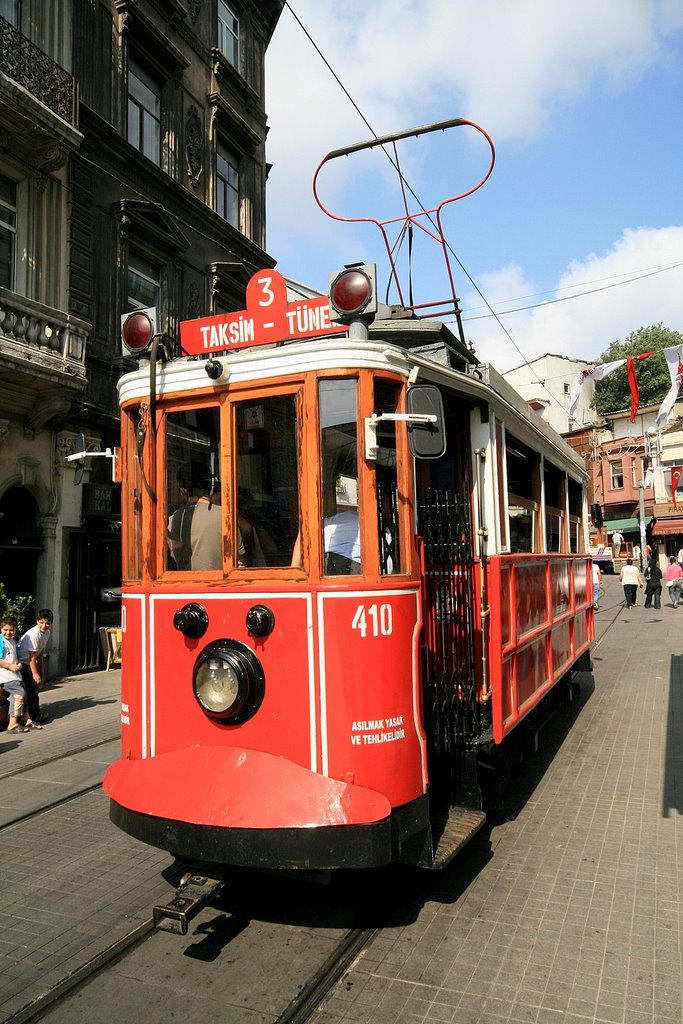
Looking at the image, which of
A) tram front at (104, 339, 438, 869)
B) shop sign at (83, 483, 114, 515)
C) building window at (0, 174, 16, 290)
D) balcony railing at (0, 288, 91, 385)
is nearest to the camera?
tram front at (104, 339, 438, 869)

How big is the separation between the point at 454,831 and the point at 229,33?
67.3 ft

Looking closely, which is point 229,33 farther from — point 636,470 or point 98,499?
point 636,470

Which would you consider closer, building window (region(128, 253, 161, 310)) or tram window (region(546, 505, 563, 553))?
tram window (region(546, 505, 563, 553))

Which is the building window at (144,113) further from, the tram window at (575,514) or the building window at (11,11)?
the tram window at (575,514)

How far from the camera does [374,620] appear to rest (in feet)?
11.7

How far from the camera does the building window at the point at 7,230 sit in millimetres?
11922

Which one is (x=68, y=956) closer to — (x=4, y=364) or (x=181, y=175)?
(x=4, y=364)

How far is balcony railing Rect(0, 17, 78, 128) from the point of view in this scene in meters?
11.6

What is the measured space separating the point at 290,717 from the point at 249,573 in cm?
73

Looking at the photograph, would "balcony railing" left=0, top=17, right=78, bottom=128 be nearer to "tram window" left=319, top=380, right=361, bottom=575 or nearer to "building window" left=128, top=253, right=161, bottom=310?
"building window" left=128, top=253, right=161, bottom=310

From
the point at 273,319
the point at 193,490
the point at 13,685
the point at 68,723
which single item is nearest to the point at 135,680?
the point at 193,490

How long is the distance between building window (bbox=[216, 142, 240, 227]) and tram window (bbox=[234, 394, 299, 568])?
15840 mm

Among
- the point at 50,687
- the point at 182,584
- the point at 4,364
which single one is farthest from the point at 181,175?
the point at 182,584

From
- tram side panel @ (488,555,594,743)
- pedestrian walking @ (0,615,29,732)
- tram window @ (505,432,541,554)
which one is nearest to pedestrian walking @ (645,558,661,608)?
tram side panel @ (488,555,594,743)
